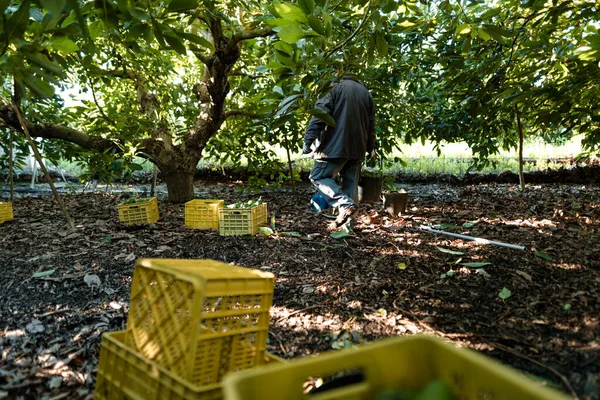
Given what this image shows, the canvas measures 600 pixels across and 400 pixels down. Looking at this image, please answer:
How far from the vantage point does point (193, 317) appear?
1.30 metres

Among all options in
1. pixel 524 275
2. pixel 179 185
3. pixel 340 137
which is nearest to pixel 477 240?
pixel 524 275

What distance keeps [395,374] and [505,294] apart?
5.75 ft

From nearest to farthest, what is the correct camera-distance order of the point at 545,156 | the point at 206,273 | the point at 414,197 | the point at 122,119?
the point at 206,273, the point at 122,119, the point at 414,197, the point at 545,156

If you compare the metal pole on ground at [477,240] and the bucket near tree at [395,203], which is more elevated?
the bucket near tree at [395,203]

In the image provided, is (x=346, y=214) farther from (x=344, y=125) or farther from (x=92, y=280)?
(x=92, y=280)

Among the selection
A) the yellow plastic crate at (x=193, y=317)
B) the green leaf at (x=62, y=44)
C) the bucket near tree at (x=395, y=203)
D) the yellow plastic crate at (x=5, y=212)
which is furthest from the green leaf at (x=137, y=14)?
the yellow plastic crate at (x=5, y=212)

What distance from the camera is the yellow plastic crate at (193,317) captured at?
→ 4.34ft

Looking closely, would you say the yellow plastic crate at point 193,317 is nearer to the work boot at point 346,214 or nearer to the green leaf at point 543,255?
the green leaf at point 543,255

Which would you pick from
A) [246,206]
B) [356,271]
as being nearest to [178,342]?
[356,271]

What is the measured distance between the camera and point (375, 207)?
5.93m

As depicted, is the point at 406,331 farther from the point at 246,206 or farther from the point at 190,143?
the point at 190,143

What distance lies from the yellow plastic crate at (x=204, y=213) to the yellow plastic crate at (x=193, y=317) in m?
3.11

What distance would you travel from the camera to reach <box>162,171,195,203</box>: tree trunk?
6.16 metres

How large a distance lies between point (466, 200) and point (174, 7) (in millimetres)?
5313
